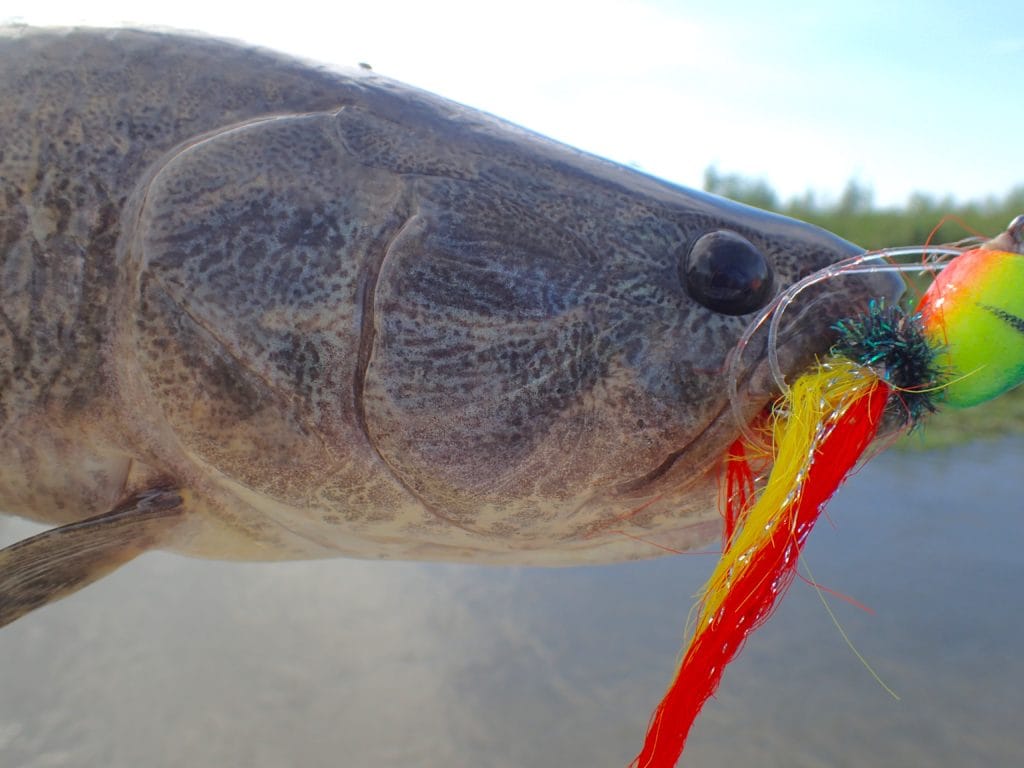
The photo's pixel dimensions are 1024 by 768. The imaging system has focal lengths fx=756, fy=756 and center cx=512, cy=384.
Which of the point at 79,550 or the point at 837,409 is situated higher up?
the point at 837,409

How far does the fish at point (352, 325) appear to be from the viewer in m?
1.38

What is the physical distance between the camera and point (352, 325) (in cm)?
138

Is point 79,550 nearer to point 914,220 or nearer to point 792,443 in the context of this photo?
point 792,443

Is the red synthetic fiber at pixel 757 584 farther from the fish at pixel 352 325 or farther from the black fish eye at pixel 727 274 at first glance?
the black fish eye at pixel 727 274

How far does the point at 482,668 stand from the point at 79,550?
2.06m

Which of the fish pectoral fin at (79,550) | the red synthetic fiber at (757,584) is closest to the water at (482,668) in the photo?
the fish pectoral fin at (79,550)

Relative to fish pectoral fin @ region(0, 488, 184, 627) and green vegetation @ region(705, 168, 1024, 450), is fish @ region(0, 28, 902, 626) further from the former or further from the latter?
green vegetation @ region(705, 168, 1024, 450)

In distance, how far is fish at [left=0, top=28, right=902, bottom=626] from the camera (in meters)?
1.38

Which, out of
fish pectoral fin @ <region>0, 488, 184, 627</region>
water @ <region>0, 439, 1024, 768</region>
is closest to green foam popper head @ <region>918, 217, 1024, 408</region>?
fish pectoral fin @ <region>0, 488, 184, 627</region>

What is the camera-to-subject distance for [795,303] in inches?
53.7

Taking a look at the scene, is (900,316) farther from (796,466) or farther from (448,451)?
(448,451)

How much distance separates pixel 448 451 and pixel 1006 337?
0.96 meters

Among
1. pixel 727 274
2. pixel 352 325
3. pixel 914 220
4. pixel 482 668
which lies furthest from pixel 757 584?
pixel 914 220

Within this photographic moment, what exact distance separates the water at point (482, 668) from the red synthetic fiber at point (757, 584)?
1.66 m
